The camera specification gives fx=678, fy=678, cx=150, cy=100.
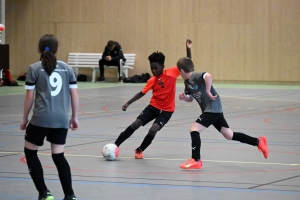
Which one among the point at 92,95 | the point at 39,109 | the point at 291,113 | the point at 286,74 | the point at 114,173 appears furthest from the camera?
the point at 286,74

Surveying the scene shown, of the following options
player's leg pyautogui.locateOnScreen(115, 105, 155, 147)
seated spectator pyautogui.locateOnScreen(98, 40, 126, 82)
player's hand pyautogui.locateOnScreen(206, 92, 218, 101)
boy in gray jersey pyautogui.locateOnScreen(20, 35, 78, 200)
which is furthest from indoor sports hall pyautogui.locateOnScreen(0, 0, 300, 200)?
player's hand pyautogui.locateOnScreen(206, 92, 218, 101)

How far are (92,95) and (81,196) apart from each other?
15.0m

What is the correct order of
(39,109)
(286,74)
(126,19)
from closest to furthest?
(39,109) → (286,74) → (126,19)

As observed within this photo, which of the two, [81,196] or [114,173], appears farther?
[114,173]

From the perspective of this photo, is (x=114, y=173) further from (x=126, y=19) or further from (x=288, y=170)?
(x=126, y=19)

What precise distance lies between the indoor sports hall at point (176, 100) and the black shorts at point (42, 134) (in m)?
0.72

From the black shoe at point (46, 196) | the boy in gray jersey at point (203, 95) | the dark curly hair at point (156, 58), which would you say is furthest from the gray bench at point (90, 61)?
the black shoe at point (46, 196)

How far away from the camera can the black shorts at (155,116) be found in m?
10.1

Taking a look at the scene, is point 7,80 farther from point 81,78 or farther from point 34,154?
point 34,154

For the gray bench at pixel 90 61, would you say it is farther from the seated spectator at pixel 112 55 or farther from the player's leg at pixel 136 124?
the player's leg at pixel 136 124

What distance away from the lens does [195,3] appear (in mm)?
28953

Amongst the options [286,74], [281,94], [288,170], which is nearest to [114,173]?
[288,170]

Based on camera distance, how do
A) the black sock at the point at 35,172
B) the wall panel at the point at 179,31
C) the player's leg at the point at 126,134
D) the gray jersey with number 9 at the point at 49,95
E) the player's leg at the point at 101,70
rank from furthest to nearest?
the player's leg at the point at 101,70, the wall panel at the point at 179,31, the player's leg at the point at 126,134, the black sock at the point at 35,172, the gray jersey with number 9 at the point at 49,95

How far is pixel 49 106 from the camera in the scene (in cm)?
652
